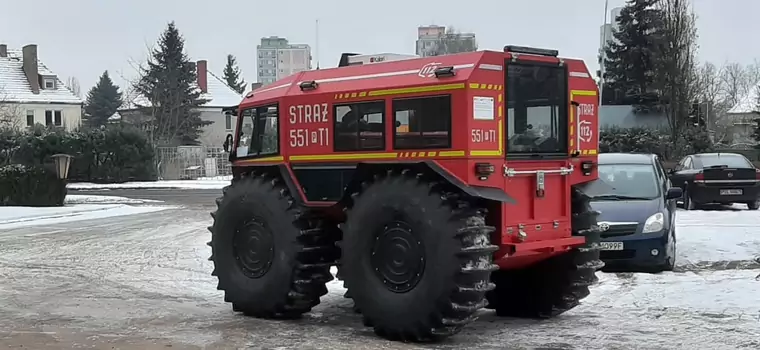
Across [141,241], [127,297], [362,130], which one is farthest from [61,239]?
[362,130]

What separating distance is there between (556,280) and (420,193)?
82.1 inches

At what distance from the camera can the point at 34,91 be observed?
65562 mm

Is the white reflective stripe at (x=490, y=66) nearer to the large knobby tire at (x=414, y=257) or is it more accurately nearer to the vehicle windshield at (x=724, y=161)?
the large knobby tire at (x=414, y=257)

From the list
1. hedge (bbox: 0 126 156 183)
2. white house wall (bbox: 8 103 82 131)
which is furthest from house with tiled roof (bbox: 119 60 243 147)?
hedge (bbox: 0 126 156 183)

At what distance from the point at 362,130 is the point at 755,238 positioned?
849 cm

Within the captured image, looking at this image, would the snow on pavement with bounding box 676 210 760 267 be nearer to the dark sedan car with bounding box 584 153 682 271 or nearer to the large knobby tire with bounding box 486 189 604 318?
the dark sedan car with bounding box 584 153 682 271

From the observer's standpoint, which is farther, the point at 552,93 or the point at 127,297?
the point at 127,297

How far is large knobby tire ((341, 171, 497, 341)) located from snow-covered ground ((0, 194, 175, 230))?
1522 centimetres

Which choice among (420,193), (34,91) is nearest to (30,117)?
(34,91)

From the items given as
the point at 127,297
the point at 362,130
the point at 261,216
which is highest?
the point at 362,130

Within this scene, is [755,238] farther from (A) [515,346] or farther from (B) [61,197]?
(B) [61,197]

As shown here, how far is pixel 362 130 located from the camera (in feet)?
27.7

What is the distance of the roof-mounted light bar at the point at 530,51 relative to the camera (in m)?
8.02

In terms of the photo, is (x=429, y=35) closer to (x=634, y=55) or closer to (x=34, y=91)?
(x=634, y=55)
